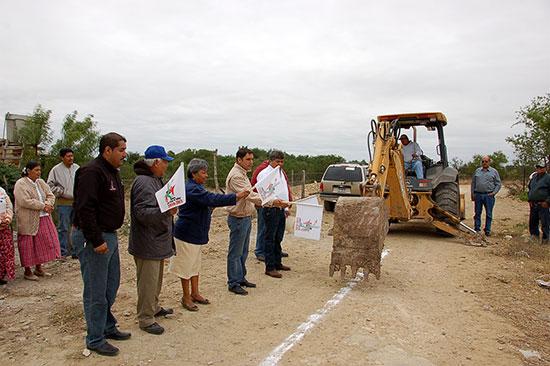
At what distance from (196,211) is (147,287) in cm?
104

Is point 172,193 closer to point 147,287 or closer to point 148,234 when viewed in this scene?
point 148,234

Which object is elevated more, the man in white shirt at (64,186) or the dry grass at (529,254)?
the man in white shirt at (64,186)

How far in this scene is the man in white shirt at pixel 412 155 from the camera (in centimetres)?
945

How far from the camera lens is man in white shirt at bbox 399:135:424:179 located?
945 centimetres

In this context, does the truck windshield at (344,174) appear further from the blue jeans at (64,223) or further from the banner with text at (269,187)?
the blue jeans at (64,223)

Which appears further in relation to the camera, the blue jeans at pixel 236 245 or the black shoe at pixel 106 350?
the blue jeans at pixel 236 245

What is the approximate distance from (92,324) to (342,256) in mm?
3220

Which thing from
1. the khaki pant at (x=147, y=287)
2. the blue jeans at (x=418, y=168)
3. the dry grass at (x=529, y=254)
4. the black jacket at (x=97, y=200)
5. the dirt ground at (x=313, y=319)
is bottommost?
the dirt ground at (x=313, y=319)

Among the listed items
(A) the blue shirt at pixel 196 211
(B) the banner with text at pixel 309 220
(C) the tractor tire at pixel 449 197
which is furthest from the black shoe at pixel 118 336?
(C) the tractor tire at pixel 449 197

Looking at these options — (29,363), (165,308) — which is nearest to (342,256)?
(165,308)

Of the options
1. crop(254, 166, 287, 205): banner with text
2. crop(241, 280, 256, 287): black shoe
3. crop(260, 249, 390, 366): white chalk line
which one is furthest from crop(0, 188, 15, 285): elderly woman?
crop(260, 249, 390, 366): white chalk line

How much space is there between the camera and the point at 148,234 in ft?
12.4

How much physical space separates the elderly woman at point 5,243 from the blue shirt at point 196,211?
8.18ft

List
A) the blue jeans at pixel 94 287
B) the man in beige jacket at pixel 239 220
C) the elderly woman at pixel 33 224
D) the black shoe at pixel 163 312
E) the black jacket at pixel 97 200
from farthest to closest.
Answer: the elderly woman at pixel 33 224
the man in beige jacket at pixel 239 220
the black shoe at pixel 163 312
the blue jeans at pixel 94 287
the black jacket at pixel 97 200
